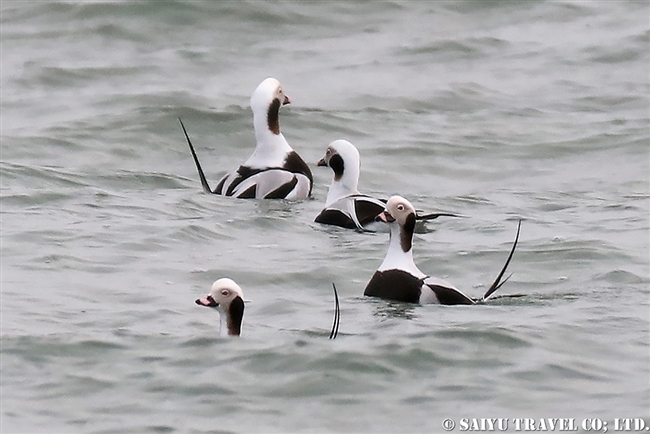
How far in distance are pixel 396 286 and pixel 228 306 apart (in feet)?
3.79

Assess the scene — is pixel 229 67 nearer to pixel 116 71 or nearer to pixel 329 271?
pixel 116 71

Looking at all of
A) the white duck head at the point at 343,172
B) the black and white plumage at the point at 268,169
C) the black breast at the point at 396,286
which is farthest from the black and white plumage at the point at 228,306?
the black and white plumage at the point at 268,169

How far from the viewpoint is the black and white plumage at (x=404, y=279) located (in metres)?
8.54

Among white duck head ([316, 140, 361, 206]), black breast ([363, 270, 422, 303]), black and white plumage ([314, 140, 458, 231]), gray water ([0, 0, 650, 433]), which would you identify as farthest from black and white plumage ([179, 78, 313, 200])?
black breast ([363, 270, 422, 303])

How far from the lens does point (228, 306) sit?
7801 millimetres

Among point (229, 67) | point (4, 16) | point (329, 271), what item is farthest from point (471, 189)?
point (4, 16)

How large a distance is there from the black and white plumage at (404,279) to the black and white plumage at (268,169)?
3.33m

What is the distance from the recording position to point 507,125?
1566cm

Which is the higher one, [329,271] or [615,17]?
[615,17]

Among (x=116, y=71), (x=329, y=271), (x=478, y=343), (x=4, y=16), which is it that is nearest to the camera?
(x=478, y=343)

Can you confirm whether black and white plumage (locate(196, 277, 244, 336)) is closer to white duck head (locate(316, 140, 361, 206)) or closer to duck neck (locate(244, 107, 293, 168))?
white duck head (locate(316, 140, 361, 206))

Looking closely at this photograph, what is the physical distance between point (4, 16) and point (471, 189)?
8.42 meters

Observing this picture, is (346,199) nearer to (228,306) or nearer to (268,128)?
(268,128)

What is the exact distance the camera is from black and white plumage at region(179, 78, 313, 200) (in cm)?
1222
